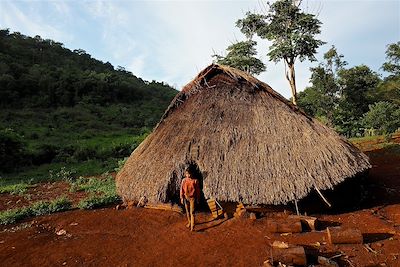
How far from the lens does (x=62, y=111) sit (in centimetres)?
3136

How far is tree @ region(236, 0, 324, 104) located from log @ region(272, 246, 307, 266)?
1431cm

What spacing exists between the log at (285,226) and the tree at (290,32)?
12.8m

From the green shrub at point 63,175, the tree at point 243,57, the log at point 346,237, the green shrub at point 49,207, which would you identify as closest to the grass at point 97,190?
the green shrub at point 49,207

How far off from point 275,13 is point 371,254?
54.0ft

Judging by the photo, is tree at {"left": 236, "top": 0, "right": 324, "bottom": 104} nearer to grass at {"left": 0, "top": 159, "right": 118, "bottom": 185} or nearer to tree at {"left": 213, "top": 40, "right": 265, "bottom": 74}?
tree at {"left": 213, "top": 40, "right": 265, "bottom": 74}

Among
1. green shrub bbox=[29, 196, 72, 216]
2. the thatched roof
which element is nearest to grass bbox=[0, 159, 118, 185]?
green shrub bbox=[29, 196, 72, 216]

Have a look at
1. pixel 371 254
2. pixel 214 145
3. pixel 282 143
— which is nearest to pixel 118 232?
pixel 214 145

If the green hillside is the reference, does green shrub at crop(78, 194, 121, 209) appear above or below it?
below

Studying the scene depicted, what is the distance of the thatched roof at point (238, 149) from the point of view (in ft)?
26.3

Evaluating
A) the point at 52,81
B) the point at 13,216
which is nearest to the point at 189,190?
the point at 13,216

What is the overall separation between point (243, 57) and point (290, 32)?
344 centimetres

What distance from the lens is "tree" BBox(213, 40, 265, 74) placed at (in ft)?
70.8

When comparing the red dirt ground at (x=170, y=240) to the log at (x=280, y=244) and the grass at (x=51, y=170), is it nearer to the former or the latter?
the log at (x=280, y=244)

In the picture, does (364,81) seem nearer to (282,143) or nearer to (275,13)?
(275,13)
